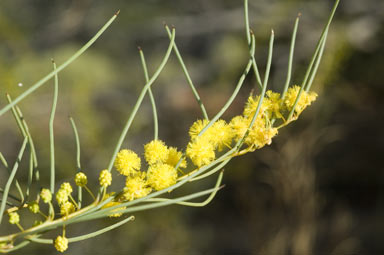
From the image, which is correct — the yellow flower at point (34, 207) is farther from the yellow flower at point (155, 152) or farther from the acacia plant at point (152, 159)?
the yellow flower at point (155, 152)

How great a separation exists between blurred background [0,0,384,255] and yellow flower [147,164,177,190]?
1.51 metres

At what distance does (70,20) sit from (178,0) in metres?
1.18

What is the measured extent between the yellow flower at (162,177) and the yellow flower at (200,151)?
0.03m

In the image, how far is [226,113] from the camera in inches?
153

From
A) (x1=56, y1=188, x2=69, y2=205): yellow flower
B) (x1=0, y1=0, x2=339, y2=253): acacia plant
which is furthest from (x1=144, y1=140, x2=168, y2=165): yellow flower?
(x1=56, y1=188, x2=69, y2=205): yellow flower

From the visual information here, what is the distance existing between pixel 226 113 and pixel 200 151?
133 inches

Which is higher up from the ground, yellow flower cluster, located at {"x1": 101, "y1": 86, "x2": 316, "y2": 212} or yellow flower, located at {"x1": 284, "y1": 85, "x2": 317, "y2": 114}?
yellow flower, located at {"x1": 284, "y1": 85, "x2": 317, "y2": 114}

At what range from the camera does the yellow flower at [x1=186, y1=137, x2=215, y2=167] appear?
530 mm

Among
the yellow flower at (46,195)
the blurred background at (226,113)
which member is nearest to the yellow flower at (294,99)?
the yellow flower at (46,195)

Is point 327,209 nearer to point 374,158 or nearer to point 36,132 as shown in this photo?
point 374,158

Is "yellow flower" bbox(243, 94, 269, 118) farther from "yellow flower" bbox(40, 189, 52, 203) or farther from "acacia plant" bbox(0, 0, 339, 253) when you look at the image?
"yellow flower" bbox(40, 189, 52, 203)

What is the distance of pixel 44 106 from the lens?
11.4 feet

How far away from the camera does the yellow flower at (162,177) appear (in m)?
0.51

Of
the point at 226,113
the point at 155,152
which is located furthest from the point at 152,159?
the point at 226,113
